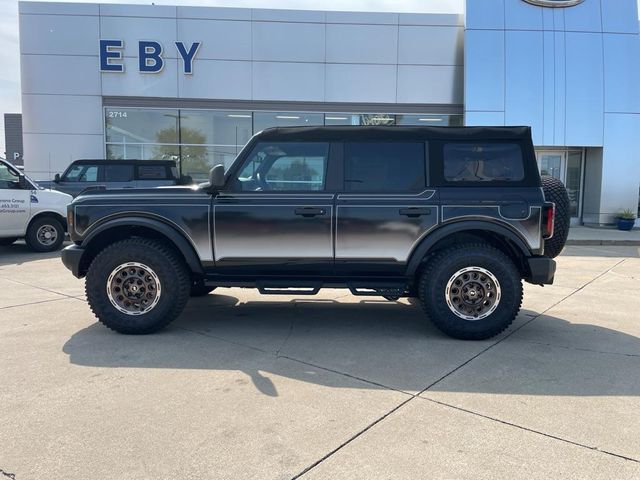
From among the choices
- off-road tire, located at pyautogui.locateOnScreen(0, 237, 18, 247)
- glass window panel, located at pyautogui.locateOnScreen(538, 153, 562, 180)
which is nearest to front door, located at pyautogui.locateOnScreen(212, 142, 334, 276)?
off-road tire, located at pyautogui.locateOnScreen(0, 237, 18, 247)

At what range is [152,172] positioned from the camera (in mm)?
12773

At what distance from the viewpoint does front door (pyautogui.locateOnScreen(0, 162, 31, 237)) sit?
30.5ft

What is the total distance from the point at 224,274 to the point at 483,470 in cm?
303

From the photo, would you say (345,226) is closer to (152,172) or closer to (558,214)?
(558,214)

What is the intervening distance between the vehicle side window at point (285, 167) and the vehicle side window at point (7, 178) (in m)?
6.97

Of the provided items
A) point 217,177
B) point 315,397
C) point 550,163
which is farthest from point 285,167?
point 550,163

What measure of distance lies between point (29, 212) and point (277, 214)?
7.36 metres

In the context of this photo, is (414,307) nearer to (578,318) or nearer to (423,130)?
(578,318)

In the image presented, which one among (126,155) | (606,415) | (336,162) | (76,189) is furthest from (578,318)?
(126,155)

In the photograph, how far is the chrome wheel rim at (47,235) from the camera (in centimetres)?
996

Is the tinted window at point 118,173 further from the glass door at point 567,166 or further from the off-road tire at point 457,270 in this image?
the glass door at point 567,166

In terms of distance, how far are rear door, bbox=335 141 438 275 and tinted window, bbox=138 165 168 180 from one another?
30.4 feet

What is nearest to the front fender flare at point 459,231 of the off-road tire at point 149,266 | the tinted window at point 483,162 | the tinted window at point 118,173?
the tinted window at point 483,162

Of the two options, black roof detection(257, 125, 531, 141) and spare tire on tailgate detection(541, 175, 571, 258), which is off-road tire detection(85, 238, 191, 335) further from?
spare tire on tailgate detection(541, 175, 571, 258)
